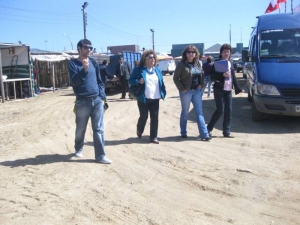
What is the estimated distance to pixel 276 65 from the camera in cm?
764

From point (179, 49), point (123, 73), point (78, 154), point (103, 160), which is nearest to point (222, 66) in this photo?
point (103, 160)

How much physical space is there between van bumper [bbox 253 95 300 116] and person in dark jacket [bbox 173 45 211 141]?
1688mm

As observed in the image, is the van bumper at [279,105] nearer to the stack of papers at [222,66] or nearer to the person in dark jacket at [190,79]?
the stack of papers at [222,66]

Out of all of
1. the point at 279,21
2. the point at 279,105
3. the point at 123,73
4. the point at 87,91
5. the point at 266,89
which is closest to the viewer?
the point at 87,91

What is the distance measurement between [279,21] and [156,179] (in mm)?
6010

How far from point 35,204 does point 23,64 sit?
1415cm

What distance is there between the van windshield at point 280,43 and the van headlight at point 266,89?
0.99 metres

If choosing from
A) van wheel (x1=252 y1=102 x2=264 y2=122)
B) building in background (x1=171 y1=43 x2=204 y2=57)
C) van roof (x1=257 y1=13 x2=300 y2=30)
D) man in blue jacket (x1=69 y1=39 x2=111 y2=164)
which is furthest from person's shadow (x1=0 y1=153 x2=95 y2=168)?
building in background (x1=171 y1=43 x2=204 y2=57)

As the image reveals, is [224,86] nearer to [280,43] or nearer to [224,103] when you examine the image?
[224,103]

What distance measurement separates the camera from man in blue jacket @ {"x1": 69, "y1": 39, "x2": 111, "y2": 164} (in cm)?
506

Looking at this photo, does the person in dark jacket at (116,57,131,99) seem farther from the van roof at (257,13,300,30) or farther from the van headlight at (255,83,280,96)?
the van headlight at (255,83,280,96)

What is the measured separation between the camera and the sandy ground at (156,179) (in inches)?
143

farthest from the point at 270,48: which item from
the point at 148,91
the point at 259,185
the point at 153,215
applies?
the point at 153,215

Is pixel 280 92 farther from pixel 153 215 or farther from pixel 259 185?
pixel 153 215
